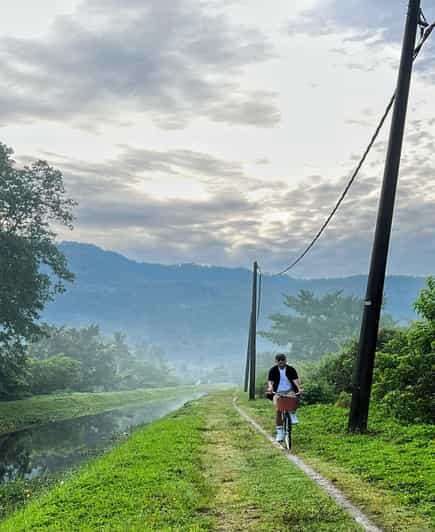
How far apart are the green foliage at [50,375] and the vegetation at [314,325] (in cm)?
4863

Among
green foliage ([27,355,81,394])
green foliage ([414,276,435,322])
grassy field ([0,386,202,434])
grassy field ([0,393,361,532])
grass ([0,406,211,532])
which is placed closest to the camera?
grassy field ([0,393,361,532])

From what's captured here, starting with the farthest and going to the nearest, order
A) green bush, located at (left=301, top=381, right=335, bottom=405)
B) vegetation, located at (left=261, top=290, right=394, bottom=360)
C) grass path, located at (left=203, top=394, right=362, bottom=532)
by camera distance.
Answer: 1. vegetation, located at (left=261, top=290, right=394, bottom=360)
2. green bush, located at (left=301, top=381, right=335, bottom=405)
3. grass path, located at (left=203, top=394, right=362, bottom=532)

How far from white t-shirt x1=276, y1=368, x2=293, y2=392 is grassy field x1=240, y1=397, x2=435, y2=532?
171 centimetres

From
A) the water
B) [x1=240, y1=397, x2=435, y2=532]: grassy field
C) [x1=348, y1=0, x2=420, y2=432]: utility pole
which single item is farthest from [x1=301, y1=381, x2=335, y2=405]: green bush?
[x1=348, y1=0, x2=420, y2=432]: utility pole

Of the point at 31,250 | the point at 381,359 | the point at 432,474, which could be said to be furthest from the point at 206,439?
the point at 31,250

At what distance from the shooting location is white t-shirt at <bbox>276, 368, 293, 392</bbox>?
16.7 meters

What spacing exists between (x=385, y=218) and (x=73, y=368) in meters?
59.4

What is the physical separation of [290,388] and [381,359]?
5.30 m

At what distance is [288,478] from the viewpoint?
11.7m

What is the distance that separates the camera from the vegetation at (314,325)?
4441 inches

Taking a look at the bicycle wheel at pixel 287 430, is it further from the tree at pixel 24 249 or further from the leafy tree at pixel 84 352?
the leafy tree at pixel 84 352

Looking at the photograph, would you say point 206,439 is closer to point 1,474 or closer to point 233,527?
point 1,474

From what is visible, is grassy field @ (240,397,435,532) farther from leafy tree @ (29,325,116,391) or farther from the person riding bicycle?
leafy tree @ (29,325,116,391)

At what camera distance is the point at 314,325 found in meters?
114
